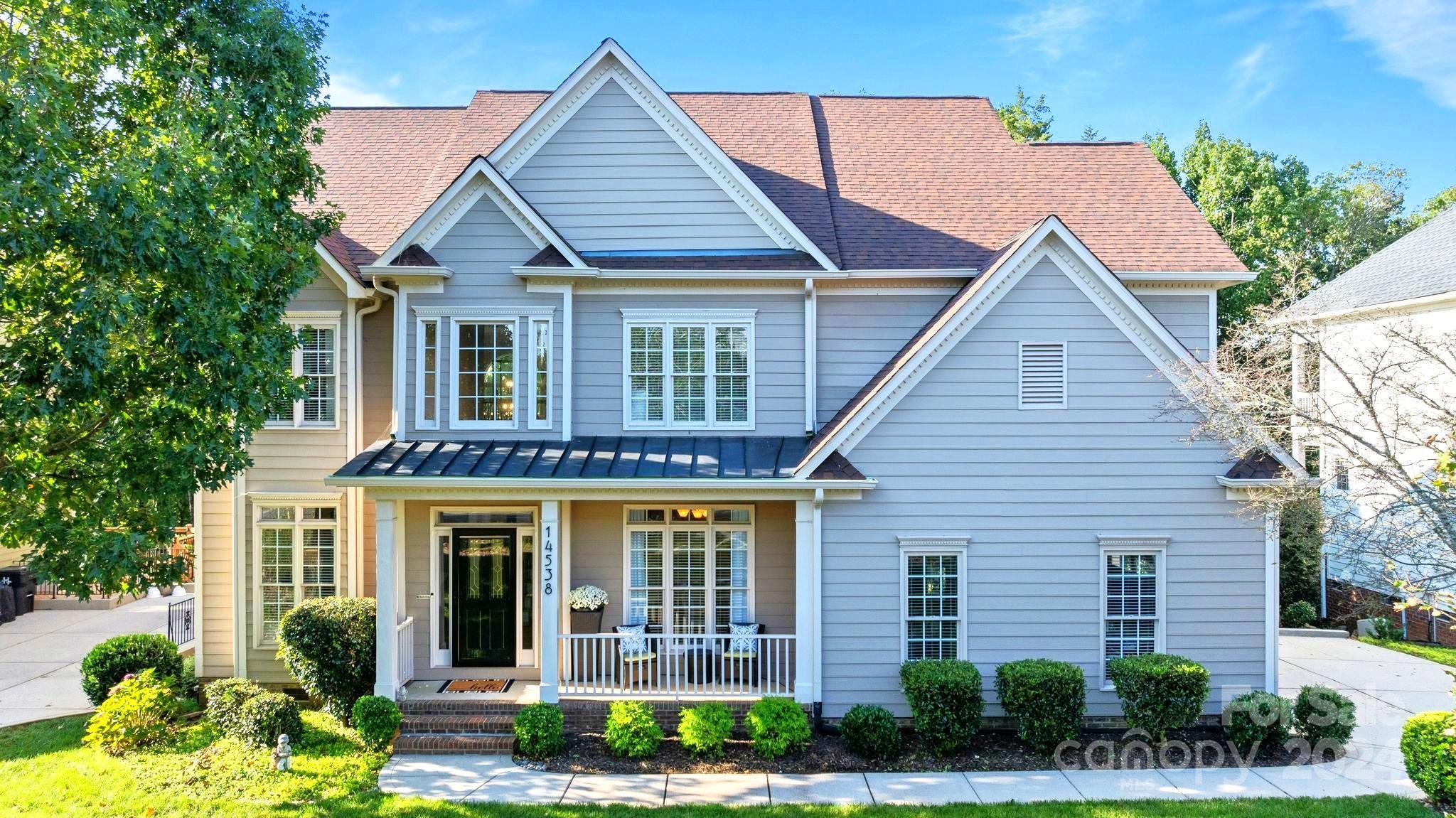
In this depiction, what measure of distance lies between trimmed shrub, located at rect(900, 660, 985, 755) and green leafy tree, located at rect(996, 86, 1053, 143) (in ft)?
80.5

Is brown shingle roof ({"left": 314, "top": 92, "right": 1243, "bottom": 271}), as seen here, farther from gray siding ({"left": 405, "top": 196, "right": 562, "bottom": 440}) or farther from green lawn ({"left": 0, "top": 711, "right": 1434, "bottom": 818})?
green lawn ({"left": 0, "top": 711, "right": 1434, "bottom": 818})

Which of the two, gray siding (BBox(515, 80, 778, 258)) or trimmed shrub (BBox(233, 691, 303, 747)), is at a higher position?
gray siding (BBox(515, 80, 778, 258))

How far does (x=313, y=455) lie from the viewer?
12.4 meters

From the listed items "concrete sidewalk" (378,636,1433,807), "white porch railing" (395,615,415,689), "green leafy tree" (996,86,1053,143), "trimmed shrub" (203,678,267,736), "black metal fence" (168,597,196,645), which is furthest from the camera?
"green leafy tree" (996,86,1053,143)

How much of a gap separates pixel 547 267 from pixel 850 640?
23.0 feet

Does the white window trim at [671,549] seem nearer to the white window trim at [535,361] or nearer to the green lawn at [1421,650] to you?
the white window trim at [535,361]

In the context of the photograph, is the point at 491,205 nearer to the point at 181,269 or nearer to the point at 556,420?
the point at 556,420

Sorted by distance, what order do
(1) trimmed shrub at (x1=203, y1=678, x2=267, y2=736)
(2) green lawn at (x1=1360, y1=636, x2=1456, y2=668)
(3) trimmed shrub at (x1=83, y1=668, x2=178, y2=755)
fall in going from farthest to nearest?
(2) green lawn at (x1=1360, y1=636, x2=1456, y2=668), (1) trimmed shrub at (x1=203, y1=678, x2=267, y2=736), (3) trimmed shrub at (x1=83, y1=668, x2=178, y2=755)

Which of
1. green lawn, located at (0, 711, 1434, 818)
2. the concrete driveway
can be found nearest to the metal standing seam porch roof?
green lawn, located at (0, 711, 1434, 818)

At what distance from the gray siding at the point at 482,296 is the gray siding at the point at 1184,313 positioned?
31.8ft

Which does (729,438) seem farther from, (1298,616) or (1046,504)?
(1298,616)

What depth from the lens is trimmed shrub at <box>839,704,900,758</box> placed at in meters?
9.88

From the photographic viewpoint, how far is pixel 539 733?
393 inches

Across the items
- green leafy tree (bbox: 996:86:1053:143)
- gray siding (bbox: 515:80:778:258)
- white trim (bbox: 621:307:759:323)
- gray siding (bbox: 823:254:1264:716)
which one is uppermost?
green leafy tree (bbox: 996:86:1053:143)
